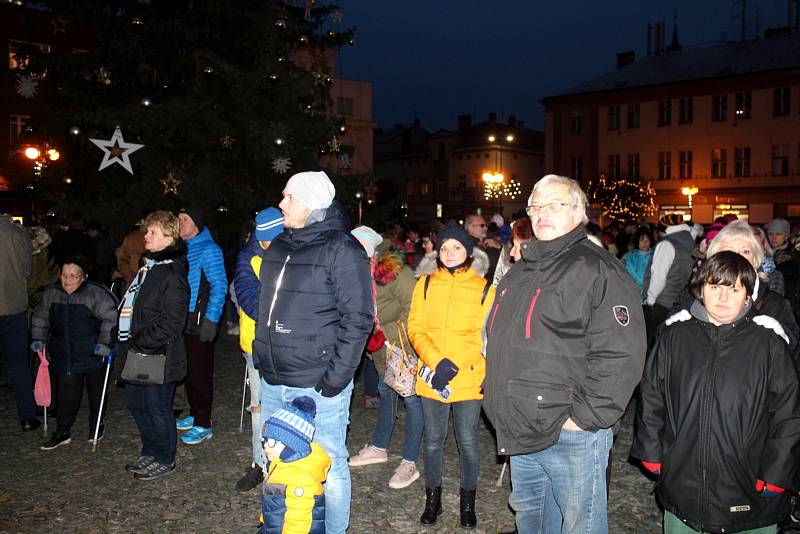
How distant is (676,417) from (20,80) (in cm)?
1435

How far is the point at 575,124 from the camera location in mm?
51719

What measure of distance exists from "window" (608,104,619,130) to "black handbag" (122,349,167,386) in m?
49.3

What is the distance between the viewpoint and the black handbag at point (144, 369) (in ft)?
17.5

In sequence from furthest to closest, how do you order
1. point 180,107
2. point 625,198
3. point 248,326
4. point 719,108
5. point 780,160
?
point 719,108, point 780,160, point 625,198, point 180,107, point 248,326

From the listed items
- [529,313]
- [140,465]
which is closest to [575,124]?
[140,465]

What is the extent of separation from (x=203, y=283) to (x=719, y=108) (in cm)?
4724

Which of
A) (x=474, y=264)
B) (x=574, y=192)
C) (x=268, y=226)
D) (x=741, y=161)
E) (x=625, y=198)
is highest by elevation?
(x=741, y=161)

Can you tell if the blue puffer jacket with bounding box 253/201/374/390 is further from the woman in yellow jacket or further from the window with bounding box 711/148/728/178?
the window with bounding box 711/148/728/178

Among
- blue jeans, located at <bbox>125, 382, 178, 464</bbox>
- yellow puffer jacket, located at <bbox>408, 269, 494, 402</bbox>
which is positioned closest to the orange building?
yellow puffer jacket, located at <bbox>408, 269, 494, 402</bbox>

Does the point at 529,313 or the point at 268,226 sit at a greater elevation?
the point at 268,226

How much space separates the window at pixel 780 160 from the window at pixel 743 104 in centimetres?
290

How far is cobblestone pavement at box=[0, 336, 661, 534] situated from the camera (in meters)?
4.79

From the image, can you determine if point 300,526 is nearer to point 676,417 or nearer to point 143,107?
point 676,417

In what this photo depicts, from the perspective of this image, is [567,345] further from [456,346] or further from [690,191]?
[690,191]
